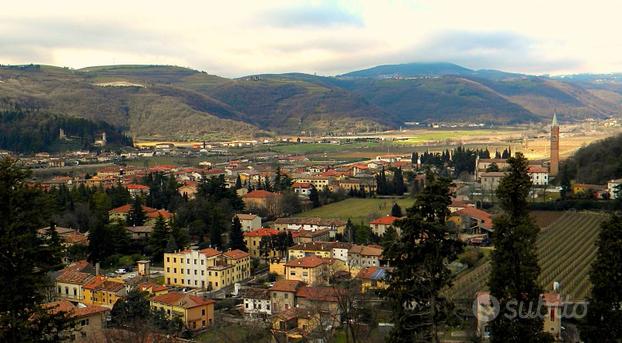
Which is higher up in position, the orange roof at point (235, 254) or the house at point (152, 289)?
the orange roof at point (235, 254)

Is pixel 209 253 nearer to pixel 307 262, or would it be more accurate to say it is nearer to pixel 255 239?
pixel 307 262

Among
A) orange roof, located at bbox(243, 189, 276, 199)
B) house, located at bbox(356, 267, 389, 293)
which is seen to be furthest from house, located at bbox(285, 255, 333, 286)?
orange roof, located at bbox(243, 189, 276, 199)

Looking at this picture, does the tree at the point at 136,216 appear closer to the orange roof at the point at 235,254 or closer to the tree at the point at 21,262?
the orange roof at the point at 235,254

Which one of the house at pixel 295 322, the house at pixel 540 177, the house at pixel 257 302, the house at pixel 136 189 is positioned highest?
the house at pixel 540 177

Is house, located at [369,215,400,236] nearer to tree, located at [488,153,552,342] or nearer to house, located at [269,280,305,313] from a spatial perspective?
house, located at [269,280,305,313]

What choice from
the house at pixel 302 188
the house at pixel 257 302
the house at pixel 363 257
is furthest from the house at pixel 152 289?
the house at pixel 302 188

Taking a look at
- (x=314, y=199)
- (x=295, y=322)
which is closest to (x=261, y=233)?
(x=314, y=199)

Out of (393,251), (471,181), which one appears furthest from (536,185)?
(393,251)

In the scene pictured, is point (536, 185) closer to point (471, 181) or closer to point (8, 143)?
point (471, 181)
